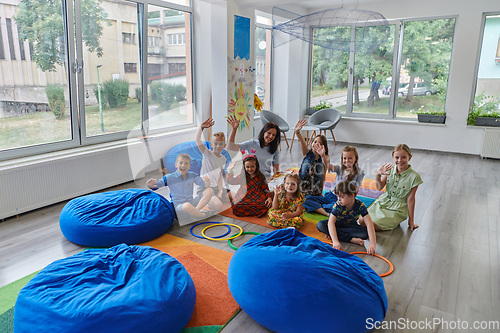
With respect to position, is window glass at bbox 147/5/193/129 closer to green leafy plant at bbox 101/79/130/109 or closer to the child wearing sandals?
green leafy plant at bbox 101/79/130/109

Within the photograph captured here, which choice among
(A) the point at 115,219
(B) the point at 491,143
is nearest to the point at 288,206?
(A) the point at 115,219

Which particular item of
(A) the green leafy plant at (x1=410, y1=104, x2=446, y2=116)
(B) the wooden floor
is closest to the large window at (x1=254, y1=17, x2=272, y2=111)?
(A) the green leafy plant at (x1=410, y1=104, x2=446, y2=116)

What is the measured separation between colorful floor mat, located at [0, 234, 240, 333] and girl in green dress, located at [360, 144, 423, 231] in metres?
1.66

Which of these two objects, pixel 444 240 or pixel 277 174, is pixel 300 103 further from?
pixel 444 240

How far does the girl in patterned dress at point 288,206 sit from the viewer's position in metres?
3.62

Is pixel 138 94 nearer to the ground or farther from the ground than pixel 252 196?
farther from the ground

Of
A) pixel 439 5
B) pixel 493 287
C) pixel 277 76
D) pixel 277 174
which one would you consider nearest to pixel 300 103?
pixel 277 76

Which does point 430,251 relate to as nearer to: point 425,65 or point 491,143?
point 491,143

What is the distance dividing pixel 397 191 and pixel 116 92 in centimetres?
397

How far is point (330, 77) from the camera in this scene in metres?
8.77

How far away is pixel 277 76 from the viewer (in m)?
8.80

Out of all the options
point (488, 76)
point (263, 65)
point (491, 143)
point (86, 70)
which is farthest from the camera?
point (263, 65)

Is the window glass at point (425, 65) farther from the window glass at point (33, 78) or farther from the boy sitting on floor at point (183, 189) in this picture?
the window glass at point (33, 78)

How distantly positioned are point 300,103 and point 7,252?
695 cm
